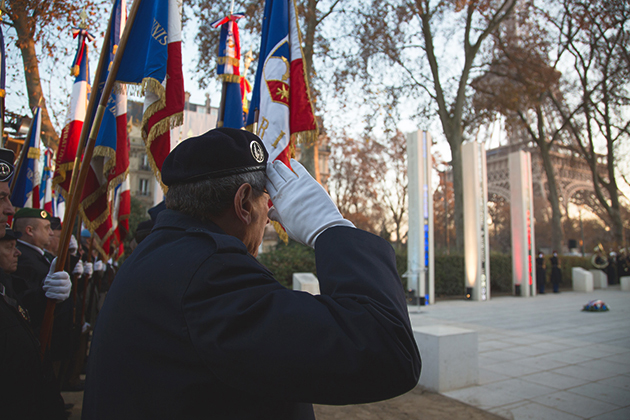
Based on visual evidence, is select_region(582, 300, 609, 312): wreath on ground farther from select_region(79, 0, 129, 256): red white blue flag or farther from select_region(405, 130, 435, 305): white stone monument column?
select_region(79, 0, 129, 256): red white blue flag

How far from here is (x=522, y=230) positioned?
58.4 ft

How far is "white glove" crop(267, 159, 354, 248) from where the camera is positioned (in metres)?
1.33

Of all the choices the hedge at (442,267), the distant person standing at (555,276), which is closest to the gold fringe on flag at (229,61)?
the hedge at (442,267)

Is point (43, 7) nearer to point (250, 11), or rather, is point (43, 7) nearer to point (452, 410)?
point (250, 11)

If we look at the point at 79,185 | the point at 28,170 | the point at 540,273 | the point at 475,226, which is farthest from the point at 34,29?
the point at 540,273

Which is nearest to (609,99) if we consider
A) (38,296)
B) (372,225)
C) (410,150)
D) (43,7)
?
(410,150)

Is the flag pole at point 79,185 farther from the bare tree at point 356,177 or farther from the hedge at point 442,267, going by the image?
the bare tree at point 356,177

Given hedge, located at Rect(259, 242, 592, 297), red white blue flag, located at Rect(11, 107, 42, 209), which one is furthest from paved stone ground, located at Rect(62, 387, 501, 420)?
hedge, located at Rect(259, 242, 592, 297)

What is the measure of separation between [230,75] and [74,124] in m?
2.24

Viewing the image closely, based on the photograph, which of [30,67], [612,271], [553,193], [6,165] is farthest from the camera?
[612,271]

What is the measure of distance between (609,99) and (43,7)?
1026 inches

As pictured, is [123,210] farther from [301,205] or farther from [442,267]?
[442,267]

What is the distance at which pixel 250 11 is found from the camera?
577 inches

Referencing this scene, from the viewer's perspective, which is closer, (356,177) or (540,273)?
(540,273)
